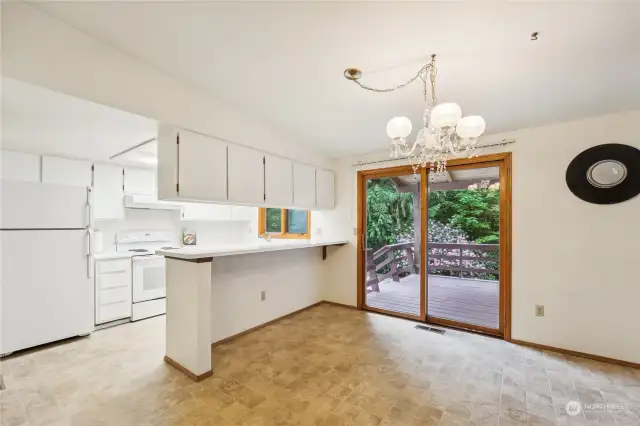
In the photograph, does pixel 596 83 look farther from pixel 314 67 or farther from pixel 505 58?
pixel 314 67

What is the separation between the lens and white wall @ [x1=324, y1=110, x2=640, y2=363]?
256 cm

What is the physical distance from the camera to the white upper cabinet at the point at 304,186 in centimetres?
370

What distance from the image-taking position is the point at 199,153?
2.58 metres

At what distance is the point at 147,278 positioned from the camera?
3.79m

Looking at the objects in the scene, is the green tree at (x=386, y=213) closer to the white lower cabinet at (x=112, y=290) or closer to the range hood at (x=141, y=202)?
the range hood at (x=141, y=202)

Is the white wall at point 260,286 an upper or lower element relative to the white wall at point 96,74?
lower

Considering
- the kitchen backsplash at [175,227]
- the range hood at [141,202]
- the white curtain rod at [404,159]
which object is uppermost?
the white curtain rod at [404,159]

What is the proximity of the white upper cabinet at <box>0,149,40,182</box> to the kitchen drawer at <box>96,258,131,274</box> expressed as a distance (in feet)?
3.80

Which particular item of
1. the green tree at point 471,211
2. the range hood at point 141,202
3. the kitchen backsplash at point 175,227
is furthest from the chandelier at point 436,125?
the kitchen backsplash at point 175,227

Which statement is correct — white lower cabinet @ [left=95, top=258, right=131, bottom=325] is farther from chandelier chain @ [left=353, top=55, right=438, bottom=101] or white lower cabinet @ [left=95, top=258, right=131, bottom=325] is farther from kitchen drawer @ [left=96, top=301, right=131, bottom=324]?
chandelier chain @ [left=353, top=55, right=438, bottom=101]

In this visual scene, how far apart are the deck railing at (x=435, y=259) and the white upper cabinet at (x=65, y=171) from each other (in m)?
3.80

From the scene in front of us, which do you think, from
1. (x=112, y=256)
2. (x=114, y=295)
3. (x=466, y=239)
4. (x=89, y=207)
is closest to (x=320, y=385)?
(x=466, y=239)

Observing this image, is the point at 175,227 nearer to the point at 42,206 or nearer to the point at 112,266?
the point at 112,266

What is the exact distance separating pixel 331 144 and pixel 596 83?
255 centimetres
